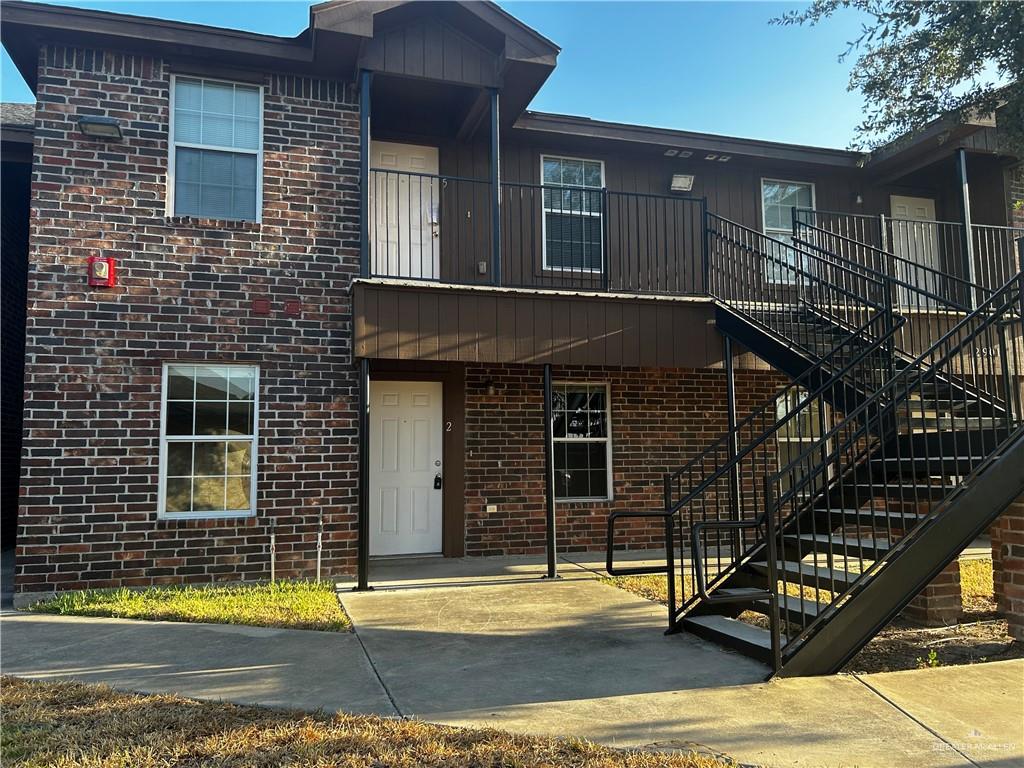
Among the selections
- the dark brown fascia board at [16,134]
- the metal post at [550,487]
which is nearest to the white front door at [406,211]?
the metal post at [550,487]

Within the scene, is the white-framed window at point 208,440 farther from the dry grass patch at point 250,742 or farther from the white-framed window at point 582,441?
the white-framed window at point 582,441

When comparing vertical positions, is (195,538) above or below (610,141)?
below

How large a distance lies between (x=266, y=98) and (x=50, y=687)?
19.6 feet

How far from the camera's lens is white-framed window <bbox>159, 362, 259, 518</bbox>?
714 centimetres

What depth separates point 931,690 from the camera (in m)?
4.17

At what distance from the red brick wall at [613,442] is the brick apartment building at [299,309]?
5cm

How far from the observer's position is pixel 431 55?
25.5ft

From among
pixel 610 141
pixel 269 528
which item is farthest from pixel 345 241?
pixel 610 141

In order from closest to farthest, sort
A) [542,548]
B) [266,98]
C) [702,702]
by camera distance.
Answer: [702,702], [266,98], [542,548]

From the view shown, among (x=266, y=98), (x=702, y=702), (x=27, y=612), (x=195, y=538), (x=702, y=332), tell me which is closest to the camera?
(x=702, y=702)

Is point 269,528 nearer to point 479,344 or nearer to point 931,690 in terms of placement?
point 479,344

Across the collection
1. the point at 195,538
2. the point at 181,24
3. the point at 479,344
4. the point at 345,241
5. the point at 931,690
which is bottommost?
the point at 931,690

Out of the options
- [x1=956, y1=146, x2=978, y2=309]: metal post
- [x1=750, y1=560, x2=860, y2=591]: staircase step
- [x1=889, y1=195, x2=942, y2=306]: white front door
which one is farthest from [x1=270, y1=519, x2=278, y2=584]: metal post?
[x1=889, y1=195, x2=942, y2=306]: white front door

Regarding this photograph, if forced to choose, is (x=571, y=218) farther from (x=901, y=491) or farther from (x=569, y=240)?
(x=901, y=491)
